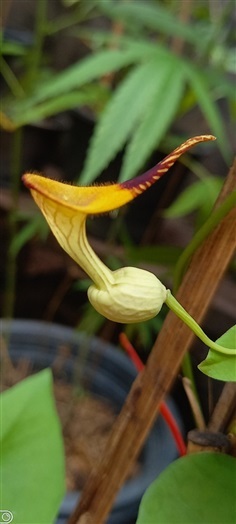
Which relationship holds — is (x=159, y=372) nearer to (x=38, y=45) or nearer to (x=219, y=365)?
(x=219, y=365)

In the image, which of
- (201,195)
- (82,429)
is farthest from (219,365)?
(82,429)

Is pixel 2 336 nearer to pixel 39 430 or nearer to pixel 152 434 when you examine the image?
pixel 152 434

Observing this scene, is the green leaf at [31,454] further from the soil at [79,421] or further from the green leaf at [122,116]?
the soil at [79,421]

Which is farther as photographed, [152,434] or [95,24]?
[95,24]

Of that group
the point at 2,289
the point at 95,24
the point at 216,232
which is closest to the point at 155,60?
the point at 216,232

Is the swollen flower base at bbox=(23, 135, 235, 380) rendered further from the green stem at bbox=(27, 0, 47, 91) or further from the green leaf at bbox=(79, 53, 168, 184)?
the green stem at bbox=(27, 0, 47, 91)

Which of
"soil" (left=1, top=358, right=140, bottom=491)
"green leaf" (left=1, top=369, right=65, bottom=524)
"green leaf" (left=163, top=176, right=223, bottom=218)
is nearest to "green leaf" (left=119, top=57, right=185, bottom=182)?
"green leaf" (left=163, top=176, right=223, bottom=218)
